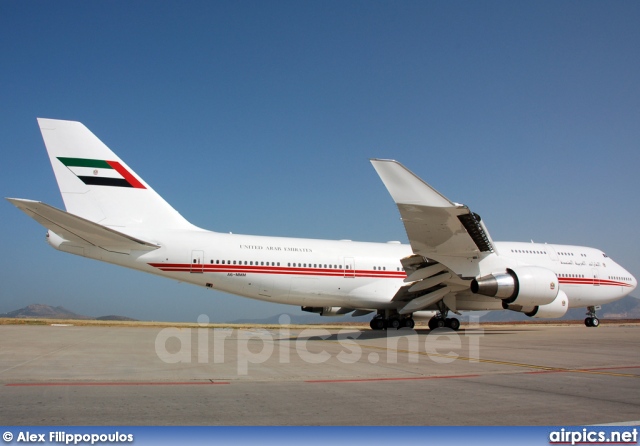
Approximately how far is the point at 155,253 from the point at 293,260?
511 cm

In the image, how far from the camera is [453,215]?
15781mm

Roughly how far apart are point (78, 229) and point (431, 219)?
36.5 ft

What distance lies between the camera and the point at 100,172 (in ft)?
58.7

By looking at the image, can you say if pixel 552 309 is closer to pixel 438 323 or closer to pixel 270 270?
pixel 438 323

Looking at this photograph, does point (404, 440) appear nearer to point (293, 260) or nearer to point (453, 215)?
point (453, 215)

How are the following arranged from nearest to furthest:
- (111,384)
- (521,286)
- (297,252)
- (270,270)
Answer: (111,384)
(521,286)
(270,270)
(297,252)

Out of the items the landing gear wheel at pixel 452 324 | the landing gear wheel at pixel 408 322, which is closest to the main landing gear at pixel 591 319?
the landing gear wheel at pixel 452 324

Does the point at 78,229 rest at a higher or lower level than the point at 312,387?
higher

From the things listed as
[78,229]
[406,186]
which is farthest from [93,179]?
[406,186]

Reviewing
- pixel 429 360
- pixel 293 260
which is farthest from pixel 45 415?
pixel 293 260

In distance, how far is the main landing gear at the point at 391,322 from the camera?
73.6ft

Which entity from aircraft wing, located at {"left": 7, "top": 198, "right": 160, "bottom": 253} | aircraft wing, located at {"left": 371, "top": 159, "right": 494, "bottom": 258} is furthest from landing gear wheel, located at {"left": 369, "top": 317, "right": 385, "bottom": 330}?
aircraft wing, located at {"left": 7, "top": 198, "right": 160, "bottom": 253}

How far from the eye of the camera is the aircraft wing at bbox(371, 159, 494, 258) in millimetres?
14875

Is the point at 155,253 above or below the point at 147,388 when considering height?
above
